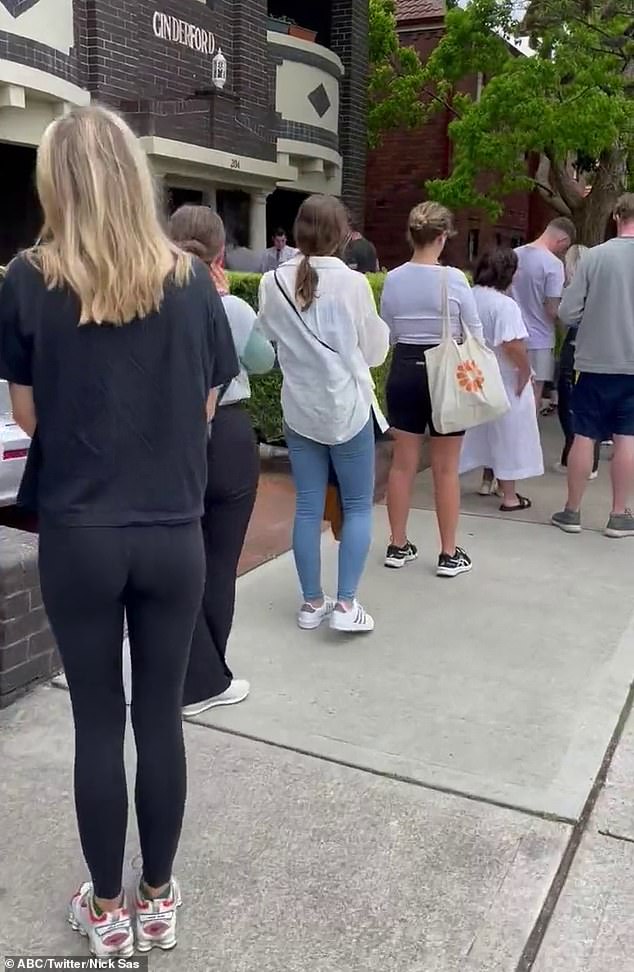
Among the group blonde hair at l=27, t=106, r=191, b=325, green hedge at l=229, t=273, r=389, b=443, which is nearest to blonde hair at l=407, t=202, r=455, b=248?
green hedge at l=229, t=273, r=389, b=443

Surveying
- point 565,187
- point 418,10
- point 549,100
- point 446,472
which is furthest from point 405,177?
point 446,472

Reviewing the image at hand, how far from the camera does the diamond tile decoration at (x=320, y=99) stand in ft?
44.6

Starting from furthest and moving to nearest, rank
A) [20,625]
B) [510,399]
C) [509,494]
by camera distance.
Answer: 1. [509,494]
2. [510,399]
3. [20,625]

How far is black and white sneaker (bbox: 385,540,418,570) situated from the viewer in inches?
204

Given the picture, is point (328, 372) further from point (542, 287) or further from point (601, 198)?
point (601, 198)

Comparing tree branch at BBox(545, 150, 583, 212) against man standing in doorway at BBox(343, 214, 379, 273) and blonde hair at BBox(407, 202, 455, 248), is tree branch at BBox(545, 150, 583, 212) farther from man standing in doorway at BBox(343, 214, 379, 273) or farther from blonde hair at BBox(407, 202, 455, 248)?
blonde hair at BBox(407, 202, 455, 248)

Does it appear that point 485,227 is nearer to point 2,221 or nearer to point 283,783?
point 2,221

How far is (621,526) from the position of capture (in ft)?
19.0

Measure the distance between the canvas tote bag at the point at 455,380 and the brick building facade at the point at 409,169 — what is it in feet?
43.5

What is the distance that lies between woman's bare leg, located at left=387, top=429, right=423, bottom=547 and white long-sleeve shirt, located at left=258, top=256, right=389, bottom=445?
0.96m

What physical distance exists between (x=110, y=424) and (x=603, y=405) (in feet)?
14.0

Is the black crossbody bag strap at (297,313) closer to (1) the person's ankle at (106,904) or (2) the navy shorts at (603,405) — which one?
(1) the person's ankle at (106,904)

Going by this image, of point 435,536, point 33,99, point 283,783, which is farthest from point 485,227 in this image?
point 283,783

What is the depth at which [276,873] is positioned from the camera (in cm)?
264
